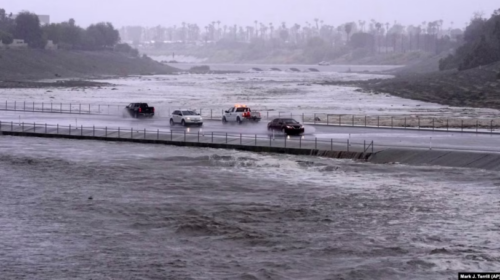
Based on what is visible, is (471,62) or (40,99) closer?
(40,99)

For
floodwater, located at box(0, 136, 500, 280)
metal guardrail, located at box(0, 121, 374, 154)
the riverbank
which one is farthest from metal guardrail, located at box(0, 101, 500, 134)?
the riverbank

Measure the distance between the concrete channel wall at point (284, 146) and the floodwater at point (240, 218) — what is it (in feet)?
4.22

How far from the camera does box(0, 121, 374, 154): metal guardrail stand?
167 feet

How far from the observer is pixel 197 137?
186 ft

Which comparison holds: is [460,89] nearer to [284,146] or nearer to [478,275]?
[284,146]

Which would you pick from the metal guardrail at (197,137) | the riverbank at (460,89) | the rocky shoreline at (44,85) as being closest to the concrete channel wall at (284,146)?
the metal guardrail at (197,137)

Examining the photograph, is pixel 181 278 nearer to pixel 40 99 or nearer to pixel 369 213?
pixel 369 213

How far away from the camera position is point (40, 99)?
10869cm

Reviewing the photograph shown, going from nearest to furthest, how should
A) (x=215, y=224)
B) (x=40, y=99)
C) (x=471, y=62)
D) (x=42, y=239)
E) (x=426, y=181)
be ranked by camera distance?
1. (x=42, y=239)
2. (x=215, y=224)
3. (x=426, y=181)
4. (x=40, y=99)
5. (x=471, y=62)

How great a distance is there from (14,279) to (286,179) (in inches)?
756

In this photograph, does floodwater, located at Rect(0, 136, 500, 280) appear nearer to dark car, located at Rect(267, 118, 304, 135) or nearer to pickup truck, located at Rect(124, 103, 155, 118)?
dark car, located at Rect(267, 118, 304, 135)

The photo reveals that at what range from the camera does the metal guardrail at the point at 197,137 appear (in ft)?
167

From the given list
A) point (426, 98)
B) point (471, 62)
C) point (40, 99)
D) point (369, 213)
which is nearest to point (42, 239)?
point (369, 213)

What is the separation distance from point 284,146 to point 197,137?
732 cm
